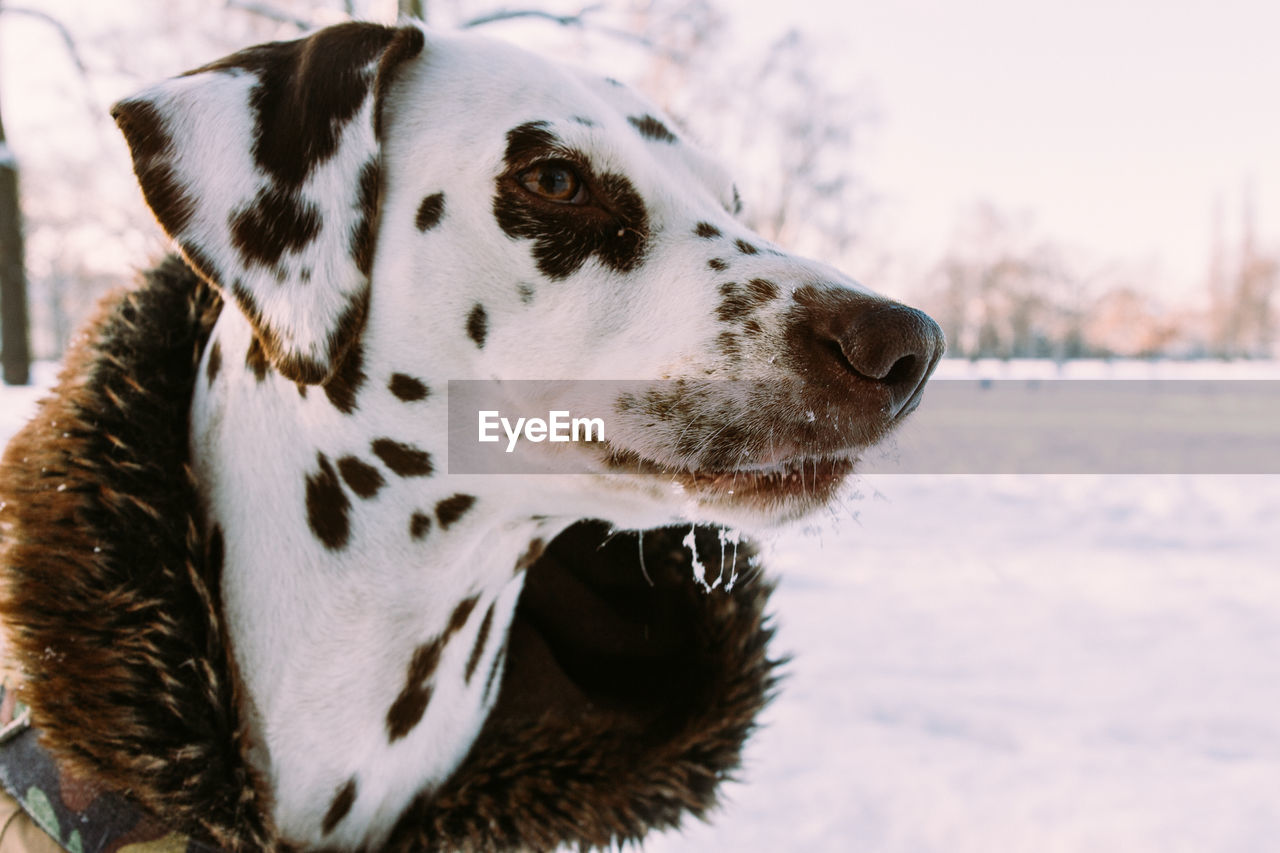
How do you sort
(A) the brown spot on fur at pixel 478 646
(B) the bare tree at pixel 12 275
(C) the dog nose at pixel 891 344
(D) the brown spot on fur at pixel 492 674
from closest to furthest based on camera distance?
(C) the dog nose at pixel 891 344 < (A) the brown spot on fur at pixel 478 646 < (D) the brown spot on fur at pixel 492 674 < (B) the bare tree at pixel 12 275

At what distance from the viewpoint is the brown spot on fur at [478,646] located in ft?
6.31

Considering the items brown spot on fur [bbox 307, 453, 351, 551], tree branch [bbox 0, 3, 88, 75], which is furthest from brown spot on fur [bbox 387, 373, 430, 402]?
tree branch [bbox 0, 3, 88, 75]

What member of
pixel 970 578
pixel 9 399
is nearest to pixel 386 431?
pixel 970 578

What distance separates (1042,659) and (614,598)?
2.91 m

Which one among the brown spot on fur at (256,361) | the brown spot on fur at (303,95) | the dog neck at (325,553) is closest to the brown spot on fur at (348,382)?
the dog neck at (325,553)

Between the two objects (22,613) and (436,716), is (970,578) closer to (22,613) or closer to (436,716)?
(436,716)

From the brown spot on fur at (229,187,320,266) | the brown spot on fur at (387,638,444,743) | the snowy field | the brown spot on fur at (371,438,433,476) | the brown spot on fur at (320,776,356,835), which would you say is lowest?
the snowy field

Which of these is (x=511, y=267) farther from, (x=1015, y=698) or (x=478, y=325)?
(x=1015, y=698)

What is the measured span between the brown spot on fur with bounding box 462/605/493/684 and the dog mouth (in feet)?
2.11

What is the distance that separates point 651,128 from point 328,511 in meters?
1.02

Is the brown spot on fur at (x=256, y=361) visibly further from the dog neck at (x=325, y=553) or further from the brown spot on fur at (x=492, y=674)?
the brown spot on fur at (x=492, y=674)

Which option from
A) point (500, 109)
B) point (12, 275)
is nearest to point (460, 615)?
point (500, 109)

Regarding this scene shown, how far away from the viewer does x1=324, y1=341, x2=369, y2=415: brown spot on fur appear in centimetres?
157

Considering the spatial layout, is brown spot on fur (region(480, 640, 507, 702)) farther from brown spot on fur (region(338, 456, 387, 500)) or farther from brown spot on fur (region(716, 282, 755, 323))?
brown spot on fur (region(716, 282, 755, 323))
